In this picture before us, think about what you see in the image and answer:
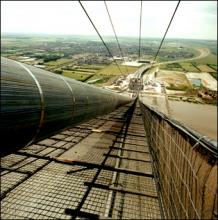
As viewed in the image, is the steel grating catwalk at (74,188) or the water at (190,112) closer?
the steel grating catwalk at (74,188)

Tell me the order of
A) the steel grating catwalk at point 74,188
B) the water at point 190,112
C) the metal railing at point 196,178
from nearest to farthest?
1. the metal railing at point 196,178
2. the steel grating catwalk at point 74,188
3. the water at point 190,112

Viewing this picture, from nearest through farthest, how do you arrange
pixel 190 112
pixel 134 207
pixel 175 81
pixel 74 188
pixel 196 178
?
pixel 196 178
pixel 134 207
pixel 74 188
pixel 190 112
pixel 175 81

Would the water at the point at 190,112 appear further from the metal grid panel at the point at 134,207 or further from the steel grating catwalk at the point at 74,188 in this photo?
the metal grid panel at the point at 134,207

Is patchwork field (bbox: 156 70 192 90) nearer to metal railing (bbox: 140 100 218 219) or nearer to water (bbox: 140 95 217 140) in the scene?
water (bbox: 140 95 217 140)

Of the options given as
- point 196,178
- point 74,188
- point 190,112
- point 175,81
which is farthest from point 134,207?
point 175,81

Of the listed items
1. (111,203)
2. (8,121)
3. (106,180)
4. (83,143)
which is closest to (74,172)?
(106,180)

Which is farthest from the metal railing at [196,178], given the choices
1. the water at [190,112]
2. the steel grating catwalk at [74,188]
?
the water at [190,112]

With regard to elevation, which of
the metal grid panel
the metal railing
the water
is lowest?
the water

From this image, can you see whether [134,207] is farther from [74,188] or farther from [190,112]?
[190,112]

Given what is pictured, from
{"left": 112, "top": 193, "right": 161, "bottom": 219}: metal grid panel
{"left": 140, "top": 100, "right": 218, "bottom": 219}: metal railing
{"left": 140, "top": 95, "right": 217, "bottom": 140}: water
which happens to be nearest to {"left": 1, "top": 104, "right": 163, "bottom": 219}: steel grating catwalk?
{"left": 112, "top": 193, "right": 161, "bottom": 219}: metal grid panel

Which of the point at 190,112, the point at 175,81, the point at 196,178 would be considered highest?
the point at 175,81
